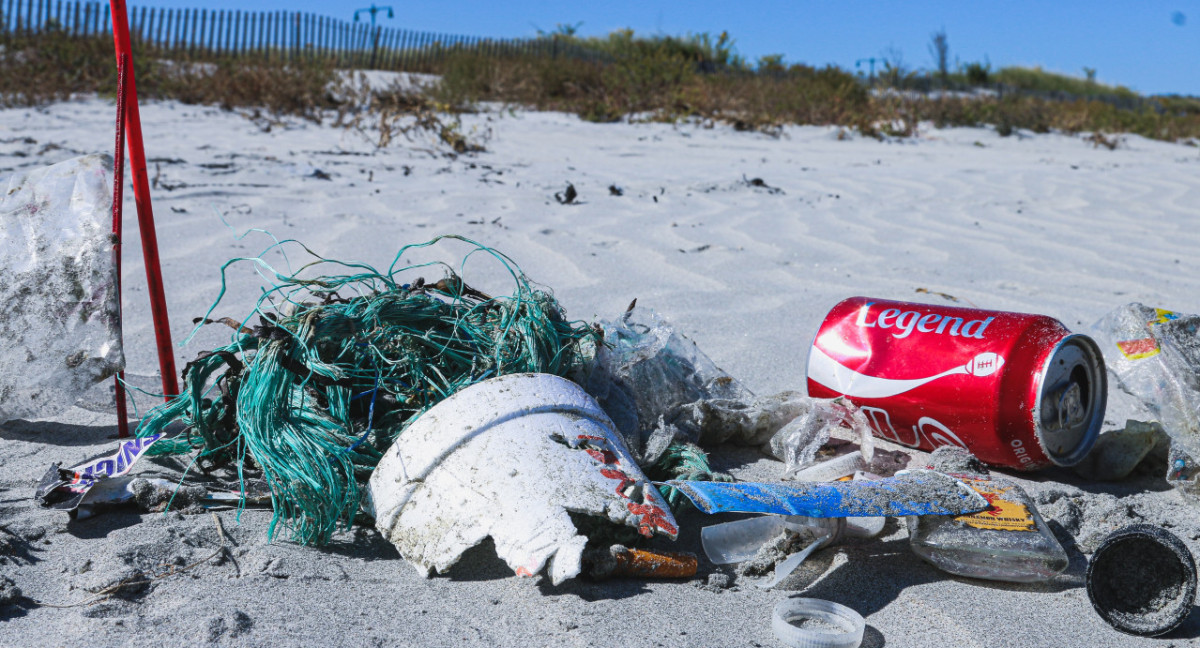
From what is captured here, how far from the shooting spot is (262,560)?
4.81 feet

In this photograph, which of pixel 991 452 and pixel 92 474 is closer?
pixel 92 474

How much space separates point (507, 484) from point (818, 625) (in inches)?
20.1

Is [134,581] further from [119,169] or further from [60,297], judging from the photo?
[119,169]

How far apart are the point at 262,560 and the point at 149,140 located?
17.5ft

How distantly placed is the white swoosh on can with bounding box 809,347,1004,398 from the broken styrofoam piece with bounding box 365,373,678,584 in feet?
2.30

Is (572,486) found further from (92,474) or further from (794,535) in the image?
(92,474)

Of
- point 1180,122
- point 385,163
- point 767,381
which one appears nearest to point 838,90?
point 1180,122

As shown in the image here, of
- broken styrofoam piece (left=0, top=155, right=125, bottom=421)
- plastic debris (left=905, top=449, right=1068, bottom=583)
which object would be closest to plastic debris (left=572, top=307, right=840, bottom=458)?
plastic debris (left=905, top=449, right=1068, bottom=583)

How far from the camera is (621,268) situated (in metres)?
3.53

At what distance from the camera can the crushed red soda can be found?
181cm

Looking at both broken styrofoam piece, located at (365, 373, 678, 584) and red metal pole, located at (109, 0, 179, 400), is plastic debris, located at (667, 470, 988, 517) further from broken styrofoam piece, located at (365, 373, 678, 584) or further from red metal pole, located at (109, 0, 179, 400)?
red metal pole, located at (109, 0, 179, 400)

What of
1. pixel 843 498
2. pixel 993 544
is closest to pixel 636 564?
pixel 843 498

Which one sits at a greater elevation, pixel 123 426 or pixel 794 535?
pixel 794 535

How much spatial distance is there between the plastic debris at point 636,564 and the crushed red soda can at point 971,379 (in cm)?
73
